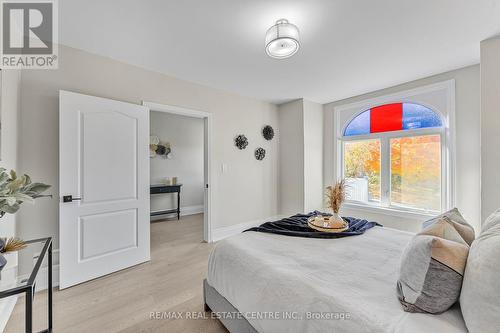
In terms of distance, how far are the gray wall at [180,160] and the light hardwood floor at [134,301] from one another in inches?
97.5

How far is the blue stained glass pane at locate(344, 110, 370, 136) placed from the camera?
12.5 feet

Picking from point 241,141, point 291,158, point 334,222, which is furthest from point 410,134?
point 241,141

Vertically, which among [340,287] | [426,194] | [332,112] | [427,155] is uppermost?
[332,112]

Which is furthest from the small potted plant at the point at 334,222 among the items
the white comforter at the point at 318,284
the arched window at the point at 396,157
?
the arched window at the point at 396,157

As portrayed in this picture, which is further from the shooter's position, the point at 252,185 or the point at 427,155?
the point at 252,185

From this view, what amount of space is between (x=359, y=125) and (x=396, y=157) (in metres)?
0.84

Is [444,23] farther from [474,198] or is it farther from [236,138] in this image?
[236,138]

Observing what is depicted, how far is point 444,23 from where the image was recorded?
1.91 metres

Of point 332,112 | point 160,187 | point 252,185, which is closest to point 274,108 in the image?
point 332,112

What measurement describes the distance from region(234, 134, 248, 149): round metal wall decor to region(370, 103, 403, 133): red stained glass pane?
222 centimetres

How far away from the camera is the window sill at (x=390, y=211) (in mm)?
3109

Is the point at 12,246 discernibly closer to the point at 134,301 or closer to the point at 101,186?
the point at 134,301

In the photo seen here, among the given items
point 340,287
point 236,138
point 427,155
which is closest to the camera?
point 340,287

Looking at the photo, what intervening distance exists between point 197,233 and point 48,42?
3237 millimetres
